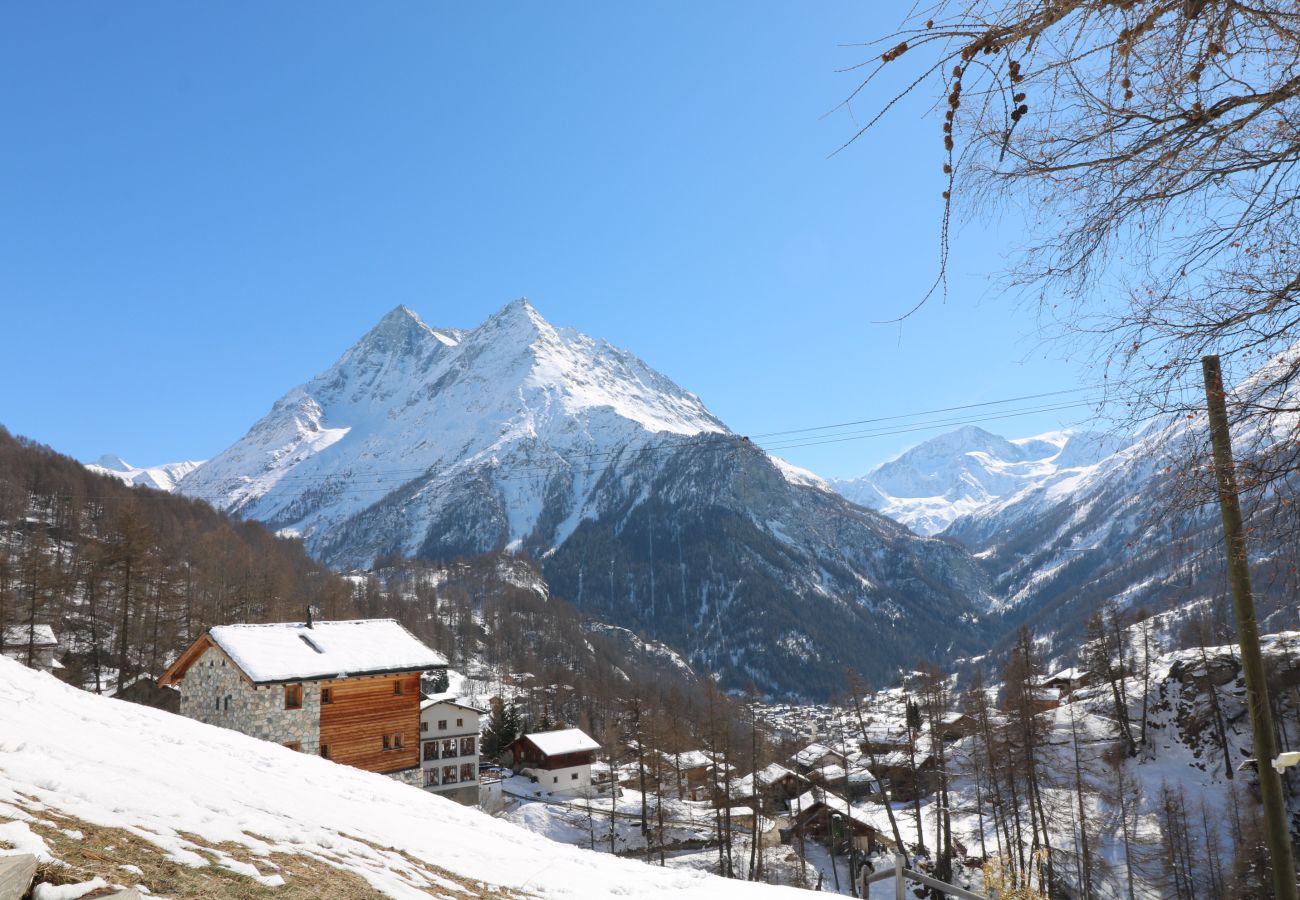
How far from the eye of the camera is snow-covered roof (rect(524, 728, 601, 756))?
6106 cm

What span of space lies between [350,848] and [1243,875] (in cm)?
4111

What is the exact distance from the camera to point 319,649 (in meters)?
29.3

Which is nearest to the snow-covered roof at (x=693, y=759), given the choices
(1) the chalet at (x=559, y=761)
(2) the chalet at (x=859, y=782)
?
(1) the chalet at (x=559, y=761)

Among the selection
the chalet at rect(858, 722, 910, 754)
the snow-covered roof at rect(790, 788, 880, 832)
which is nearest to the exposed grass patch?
the snow-covered roof at rect(790, 788, 880, 832)

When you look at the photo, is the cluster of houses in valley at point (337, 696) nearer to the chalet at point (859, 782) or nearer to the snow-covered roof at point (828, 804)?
the snow-covered roof at point (828, 804)

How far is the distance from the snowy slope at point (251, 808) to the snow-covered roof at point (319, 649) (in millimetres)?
13147

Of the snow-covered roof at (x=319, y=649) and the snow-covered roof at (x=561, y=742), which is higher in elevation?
the snow-covered roof at (x=319, y=649)

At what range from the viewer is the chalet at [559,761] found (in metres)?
60.7

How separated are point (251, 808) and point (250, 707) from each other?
20534mm

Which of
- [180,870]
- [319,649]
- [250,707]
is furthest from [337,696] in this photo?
[180,870]

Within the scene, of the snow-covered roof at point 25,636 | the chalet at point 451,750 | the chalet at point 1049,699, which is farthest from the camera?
the chalet at point 1049,699

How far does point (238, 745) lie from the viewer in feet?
45.9

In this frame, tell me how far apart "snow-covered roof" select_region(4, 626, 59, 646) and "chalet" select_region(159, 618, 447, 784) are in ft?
73.7

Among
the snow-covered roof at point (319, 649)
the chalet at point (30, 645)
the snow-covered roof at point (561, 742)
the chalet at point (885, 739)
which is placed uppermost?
the chalet at point (30, 645)
